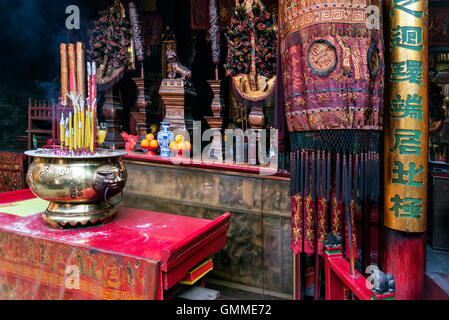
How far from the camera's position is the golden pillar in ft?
6.03

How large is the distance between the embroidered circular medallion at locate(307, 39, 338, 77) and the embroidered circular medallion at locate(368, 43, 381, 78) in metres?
0.18

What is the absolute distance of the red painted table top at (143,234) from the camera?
1.40 m

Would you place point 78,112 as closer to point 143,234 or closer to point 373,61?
point 143,234

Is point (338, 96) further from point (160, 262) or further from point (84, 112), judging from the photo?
point (84, 112)

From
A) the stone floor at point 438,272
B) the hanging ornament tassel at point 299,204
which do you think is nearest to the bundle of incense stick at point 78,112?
the hanging ornament tassel at point 299,204

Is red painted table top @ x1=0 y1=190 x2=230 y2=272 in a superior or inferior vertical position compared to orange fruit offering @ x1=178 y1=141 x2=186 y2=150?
inferior

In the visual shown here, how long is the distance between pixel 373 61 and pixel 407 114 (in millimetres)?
496

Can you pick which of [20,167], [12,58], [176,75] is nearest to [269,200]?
[176,75]

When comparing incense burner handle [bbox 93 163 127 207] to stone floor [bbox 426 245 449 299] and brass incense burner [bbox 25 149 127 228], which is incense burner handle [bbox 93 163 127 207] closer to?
brass incense burner [bbox 25 149 127 228]

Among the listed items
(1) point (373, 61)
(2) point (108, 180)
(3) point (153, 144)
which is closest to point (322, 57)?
(1) point (373, 61)

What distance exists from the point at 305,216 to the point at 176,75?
8.45ft

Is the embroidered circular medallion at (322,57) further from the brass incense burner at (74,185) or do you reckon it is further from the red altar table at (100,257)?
the brass incense burner at (74,185)

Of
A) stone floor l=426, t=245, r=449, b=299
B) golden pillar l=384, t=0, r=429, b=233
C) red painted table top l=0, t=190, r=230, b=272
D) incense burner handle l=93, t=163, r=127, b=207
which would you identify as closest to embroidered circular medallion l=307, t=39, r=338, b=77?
golden pillar l=384, t=0, r=429, b=233

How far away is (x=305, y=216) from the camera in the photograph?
6.40ft
